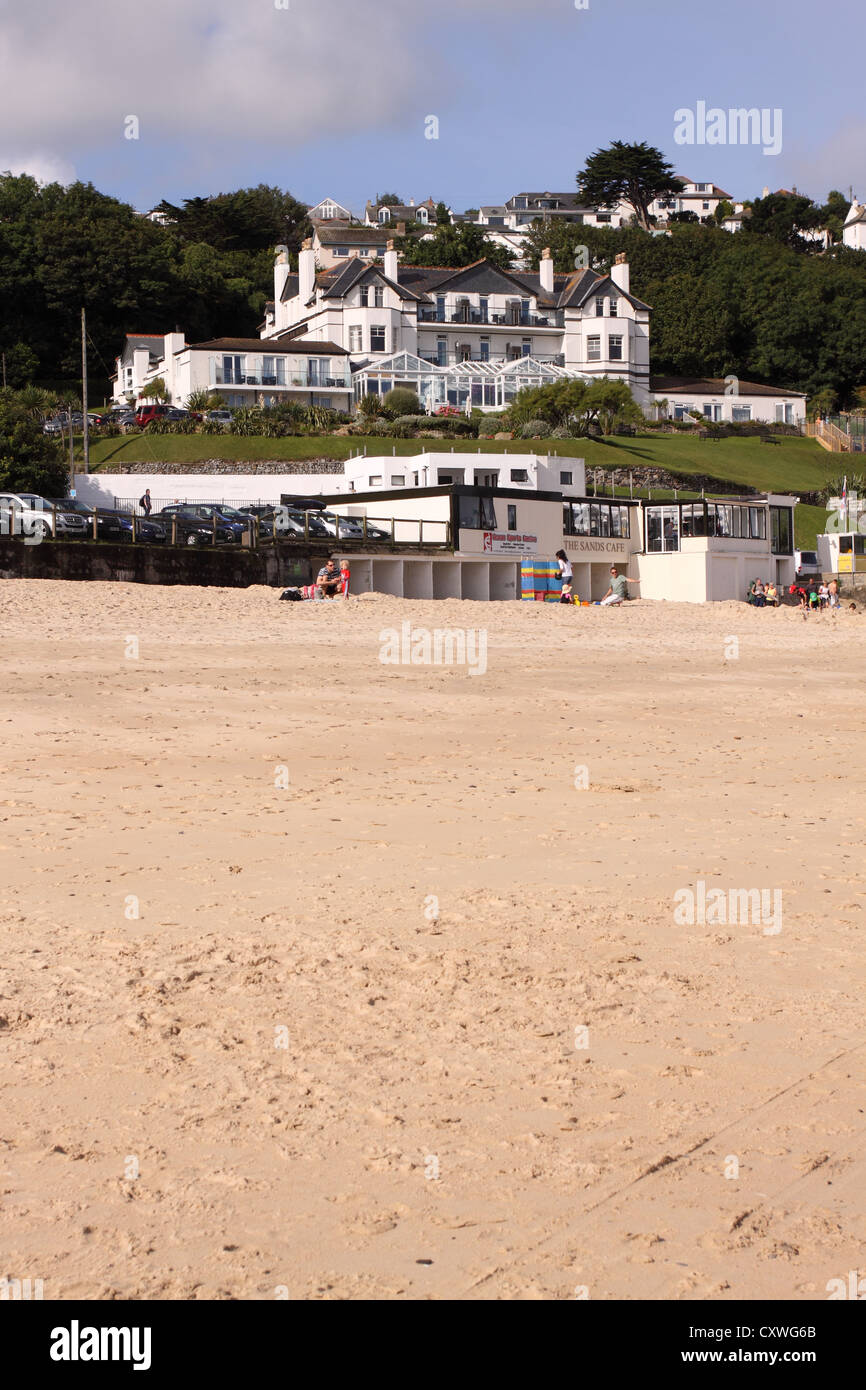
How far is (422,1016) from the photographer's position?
20.5ft

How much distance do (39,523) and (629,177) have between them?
151707 mm

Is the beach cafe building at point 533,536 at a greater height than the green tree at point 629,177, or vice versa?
the green tree at point 629,177

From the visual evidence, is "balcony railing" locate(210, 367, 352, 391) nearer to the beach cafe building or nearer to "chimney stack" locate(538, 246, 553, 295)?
"chimney stack" locate(538, 246, 553, 295)

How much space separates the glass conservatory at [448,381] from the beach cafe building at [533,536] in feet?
98.6

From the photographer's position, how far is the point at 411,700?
1709 cm

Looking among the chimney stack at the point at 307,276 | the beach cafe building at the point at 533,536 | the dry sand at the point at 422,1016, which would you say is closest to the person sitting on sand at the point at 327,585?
the beach cafe building at the point at 533,536

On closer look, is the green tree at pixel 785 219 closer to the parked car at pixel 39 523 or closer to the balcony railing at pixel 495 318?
the balcony railing at pixel 495 318

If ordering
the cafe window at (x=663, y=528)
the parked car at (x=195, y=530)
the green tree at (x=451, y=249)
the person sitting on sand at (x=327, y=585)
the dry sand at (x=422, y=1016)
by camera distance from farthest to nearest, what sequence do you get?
the green tree at (x=451, y=249), the cafe window at (x=663, y=528), the parked car at (x=195, y=530), the person sitting on sand at (x=327, y=585), the dry sand at (x=422, y=1016)

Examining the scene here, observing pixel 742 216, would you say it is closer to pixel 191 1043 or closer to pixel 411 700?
pixel 411 700

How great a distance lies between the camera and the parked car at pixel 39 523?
32812mm

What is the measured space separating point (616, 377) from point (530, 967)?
311ft

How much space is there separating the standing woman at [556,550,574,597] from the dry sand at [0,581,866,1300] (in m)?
24.6

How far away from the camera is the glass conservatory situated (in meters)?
Result: 84.1

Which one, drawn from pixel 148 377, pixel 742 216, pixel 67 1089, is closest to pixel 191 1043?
pixel 67 1089
